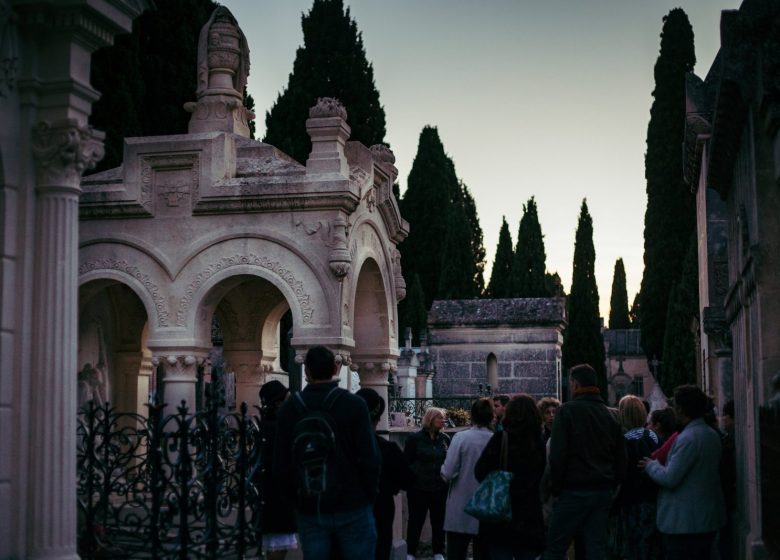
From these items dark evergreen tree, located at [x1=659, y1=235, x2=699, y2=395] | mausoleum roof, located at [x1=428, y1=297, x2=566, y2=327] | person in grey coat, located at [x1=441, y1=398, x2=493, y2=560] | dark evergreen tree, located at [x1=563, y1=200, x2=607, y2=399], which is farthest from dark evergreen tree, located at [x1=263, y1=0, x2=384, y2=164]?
person in grey coat, located at [x1=441, y1=398, x2=493, y2=560]

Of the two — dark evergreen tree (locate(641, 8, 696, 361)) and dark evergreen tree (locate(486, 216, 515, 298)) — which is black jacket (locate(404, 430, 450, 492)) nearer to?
dark evergreen tree (locate(641, 8, 696, 361))

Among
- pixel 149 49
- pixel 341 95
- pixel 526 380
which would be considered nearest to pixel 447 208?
pixel 341 95

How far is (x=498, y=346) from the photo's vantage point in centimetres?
3030

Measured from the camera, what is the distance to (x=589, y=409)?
25.7ft

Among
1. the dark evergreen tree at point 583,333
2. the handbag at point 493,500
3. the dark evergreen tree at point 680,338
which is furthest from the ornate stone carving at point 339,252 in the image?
the dark evergreen tree at point 583,333

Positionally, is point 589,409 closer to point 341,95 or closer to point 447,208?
point 341,95

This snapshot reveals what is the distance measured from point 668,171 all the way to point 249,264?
122 feet

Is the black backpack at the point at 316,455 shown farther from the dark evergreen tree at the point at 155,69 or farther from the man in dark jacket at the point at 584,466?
the dark evergreen tree at the point at 155,69

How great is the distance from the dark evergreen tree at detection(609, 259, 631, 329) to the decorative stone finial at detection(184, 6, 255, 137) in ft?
227

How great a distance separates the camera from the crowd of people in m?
6.13

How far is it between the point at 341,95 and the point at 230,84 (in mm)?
29372

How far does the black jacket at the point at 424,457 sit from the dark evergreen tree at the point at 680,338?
31381mm

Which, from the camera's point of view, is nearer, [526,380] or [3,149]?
[3,149]

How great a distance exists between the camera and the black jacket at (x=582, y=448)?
7.76 m
